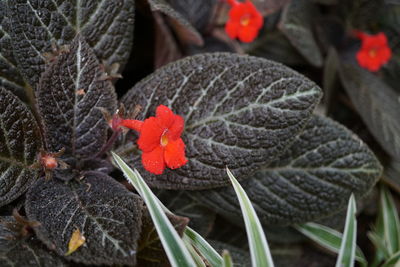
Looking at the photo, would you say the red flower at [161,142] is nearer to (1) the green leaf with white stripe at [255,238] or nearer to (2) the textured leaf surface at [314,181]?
(1) the green leaf with white stripe at [255,238]

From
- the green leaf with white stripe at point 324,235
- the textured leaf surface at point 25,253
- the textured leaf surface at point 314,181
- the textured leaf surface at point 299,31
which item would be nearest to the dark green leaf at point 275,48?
the textured leaf surface at point 299,31

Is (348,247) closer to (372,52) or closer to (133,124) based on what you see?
(133,124)

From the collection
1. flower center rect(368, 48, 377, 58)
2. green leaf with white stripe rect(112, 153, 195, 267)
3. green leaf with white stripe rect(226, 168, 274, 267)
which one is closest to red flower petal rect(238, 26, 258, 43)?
flower center rect(368, 48, 377, 58)

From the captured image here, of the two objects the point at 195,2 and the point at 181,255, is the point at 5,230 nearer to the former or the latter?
the point at 181,255

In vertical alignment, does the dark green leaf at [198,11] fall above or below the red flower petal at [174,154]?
above

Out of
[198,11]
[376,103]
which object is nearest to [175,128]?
[198,11]

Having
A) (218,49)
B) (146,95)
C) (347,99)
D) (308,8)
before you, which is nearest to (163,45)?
(218,49)

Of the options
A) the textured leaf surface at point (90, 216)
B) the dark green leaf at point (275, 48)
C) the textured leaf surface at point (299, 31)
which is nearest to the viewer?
the textured leaf surface at point (90, 216)
